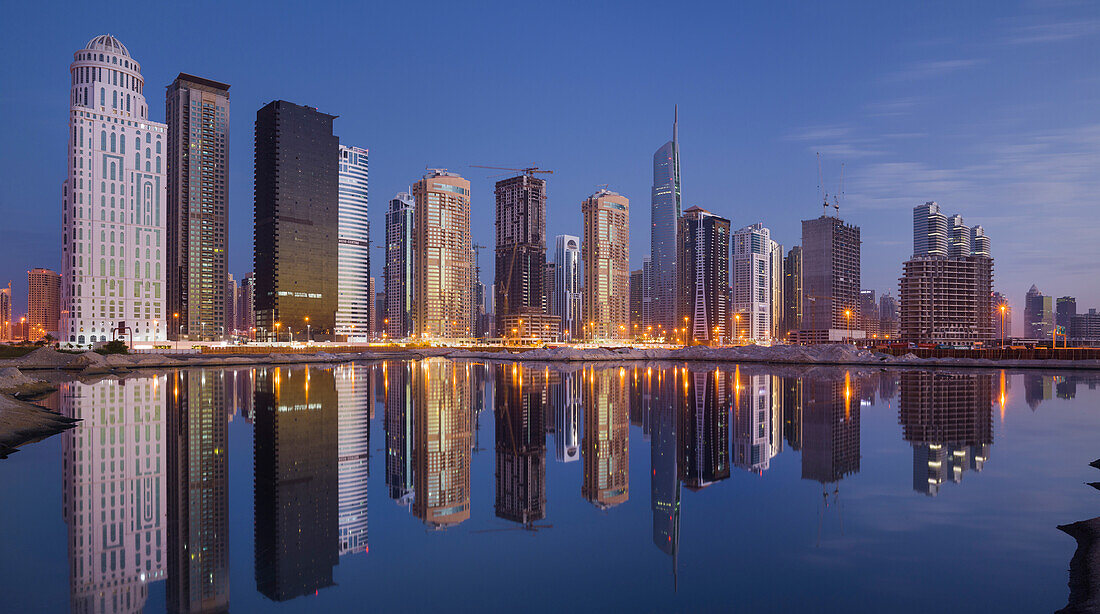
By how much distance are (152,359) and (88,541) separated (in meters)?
82.5

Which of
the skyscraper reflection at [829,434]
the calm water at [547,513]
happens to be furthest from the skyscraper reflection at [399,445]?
the skyscraper reflection at [829,434]

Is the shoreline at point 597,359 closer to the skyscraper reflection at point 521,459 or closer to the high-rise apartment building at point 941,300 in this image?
the skyscraper reflection at point 521,459

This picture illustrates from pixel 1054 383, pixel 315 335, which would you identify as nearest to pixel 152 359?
pixel 1054 383

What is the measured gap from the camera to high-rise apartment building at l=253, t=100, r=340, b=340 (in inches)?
7333

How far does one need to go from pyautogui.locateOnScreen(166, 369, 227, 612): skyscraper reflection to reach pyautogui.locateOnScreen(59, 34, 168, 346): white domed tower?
406 feet

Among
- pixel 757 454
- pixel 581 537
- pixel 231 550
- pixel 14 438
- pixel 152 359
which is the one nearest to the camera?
pixel 231 550

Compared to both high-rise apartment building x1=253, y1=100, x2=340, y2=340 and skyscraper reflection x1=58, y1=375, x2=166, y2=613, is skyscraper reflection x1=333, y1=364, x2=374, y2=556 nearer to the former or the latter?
skyscraper reflection x1=58, y1=375, x2=166, y2=613

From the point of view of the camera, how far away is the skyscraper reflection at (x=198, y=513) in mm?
9219

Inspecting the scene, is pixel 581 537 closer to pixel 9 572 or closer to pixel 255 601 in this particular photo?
pixel 255 601

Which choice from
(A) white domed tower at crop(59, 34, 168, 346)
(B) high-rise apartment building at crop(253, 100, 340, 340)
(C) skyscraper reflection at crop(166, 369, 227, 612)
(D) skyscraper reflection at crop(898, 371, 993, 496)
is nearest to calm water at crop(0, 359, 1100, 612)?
(C) skyscraper reflection at crop(166, 369, 227, 612)

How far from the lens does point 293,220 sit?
189 m

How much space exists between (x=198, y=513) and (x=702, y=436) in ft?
55.1

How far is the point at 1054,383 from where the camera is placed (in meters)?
51.7

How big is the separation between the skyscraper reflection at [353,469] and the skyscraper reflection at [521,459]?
3087 mm
